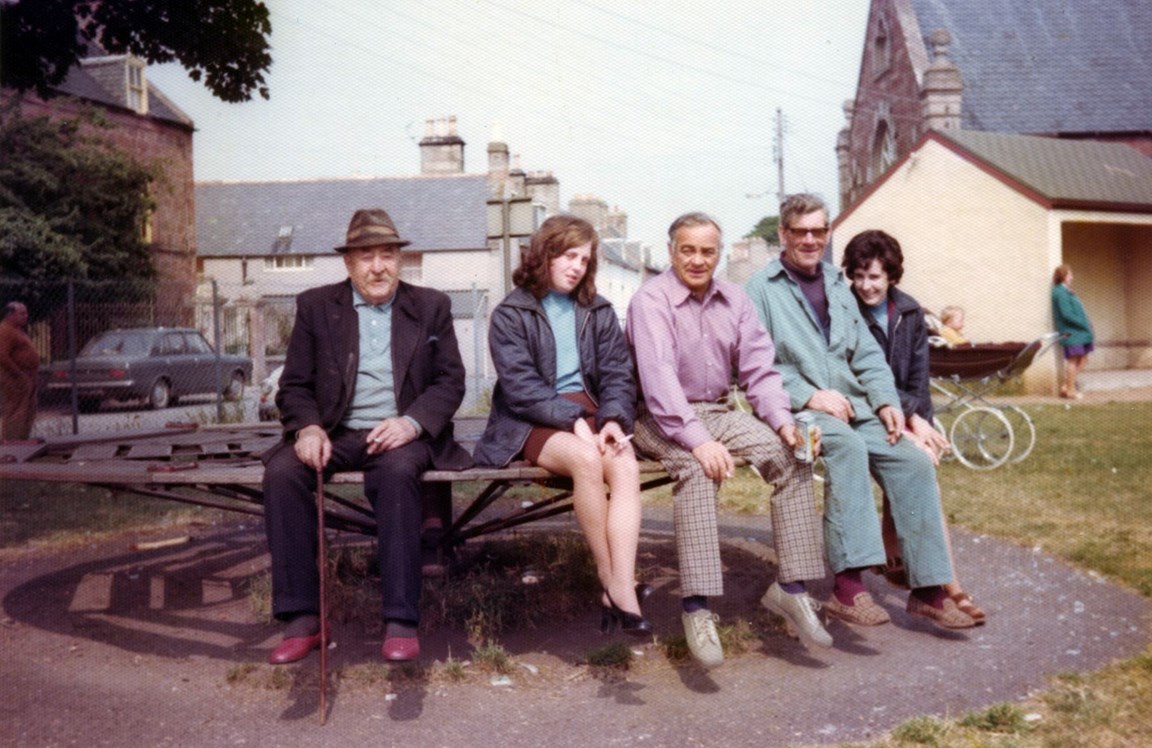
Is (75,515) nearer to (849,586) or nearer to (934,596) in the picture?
(849,586)

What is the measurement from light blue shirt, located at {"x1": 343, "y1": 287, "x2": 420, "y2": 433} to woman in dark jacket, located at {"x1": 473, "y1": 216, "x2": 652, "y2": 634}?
0.47 metres

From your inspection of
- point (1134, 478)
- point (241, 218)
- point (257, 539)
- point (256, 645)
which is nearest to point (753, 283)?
point (256, 645)

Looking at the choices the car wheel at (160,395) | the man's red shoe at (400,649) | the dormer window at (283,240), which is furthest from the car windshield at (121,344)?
the dormer window at (283,240)

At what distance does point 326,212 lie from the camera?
4591cm

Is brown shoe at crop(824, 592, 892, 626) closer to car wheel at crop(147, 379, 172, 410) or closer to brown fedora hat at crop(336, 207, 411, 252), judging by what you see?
brown fedora hat at crop(336, 207, 411, 252)

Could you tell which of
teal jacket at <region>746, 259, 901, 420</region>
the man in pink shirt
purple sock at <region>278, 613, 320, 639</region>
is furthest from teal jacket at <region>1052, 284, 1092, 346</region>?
purple sock at <region>278, 613, 320, 639</region>

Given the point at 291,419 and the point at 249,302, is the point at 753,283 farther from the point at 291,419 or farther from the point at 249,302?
the point at 249,302

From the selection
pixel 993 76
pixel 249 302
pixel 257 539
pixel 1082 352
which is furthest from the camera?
pixel 993 76

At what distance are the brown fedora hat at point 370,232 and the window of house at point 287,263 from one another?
40288 millimetres

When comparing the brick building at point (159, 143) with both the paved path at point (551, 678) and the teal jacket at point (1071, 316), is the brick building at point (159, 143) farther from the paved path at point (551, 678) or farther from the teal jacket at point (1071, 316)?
the paved path at point (551, 678)

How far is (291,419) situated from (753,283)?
2287 mm

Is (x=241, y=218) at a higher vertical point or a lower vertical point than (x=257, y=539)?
higher

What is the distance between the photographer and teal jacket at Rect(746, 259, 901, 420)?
5.30 meters

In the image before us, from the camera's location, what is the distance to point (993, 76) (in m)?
27.5
